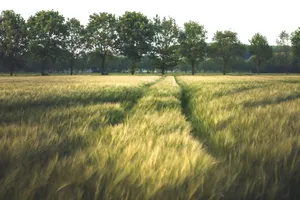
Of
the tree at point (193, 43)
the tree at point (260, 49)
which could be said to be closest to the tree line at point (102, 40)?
the tree at point (193, 43)

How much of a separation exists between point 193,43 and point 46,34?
38.3 meters

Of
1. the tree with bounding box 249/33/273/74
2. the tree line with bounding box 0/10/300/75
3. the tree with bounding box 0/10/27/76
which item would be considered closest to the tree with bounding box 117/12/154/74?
the tree line with bounding box 0/10/300/75

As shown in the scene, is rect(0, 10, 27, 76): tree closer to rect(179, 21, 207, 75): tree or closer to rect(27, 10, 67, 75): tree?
rect(27, 10, 67, 75): tree

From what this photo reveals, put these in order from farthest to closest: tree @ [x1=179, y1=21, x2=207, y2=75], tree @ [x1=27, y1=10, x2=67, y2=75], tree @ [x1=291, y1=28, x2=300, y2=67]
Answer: tree @ [x1=291, y1=28, x2=300, y2=67] → tree @ [x1=179, y1=21, x2=207, y2=75] → tree @ [x1=27, y1=10, x2=67, y2=75]

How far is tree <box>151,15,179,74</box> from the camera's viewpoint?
6397 cm

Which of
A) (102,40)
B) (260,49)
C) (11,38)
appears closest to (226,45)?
(260,49)

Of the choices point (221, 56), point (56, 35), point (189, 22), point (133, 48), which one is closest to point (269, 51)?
point (221, 56)

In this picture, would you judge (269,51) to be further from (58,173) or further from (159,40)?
(58,173)

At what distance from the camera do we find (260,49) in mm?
78812

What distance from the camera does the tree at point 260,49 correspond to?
3115 inches

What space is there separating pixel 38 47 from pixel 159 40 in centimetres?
3102

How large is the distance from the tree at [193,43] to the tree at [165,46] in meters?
2.25

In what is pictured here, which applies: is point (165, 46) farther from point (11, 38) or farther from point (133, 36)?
point (11, 38)

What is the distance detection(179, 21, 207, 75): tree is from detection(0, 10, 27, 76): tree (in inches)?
1597
